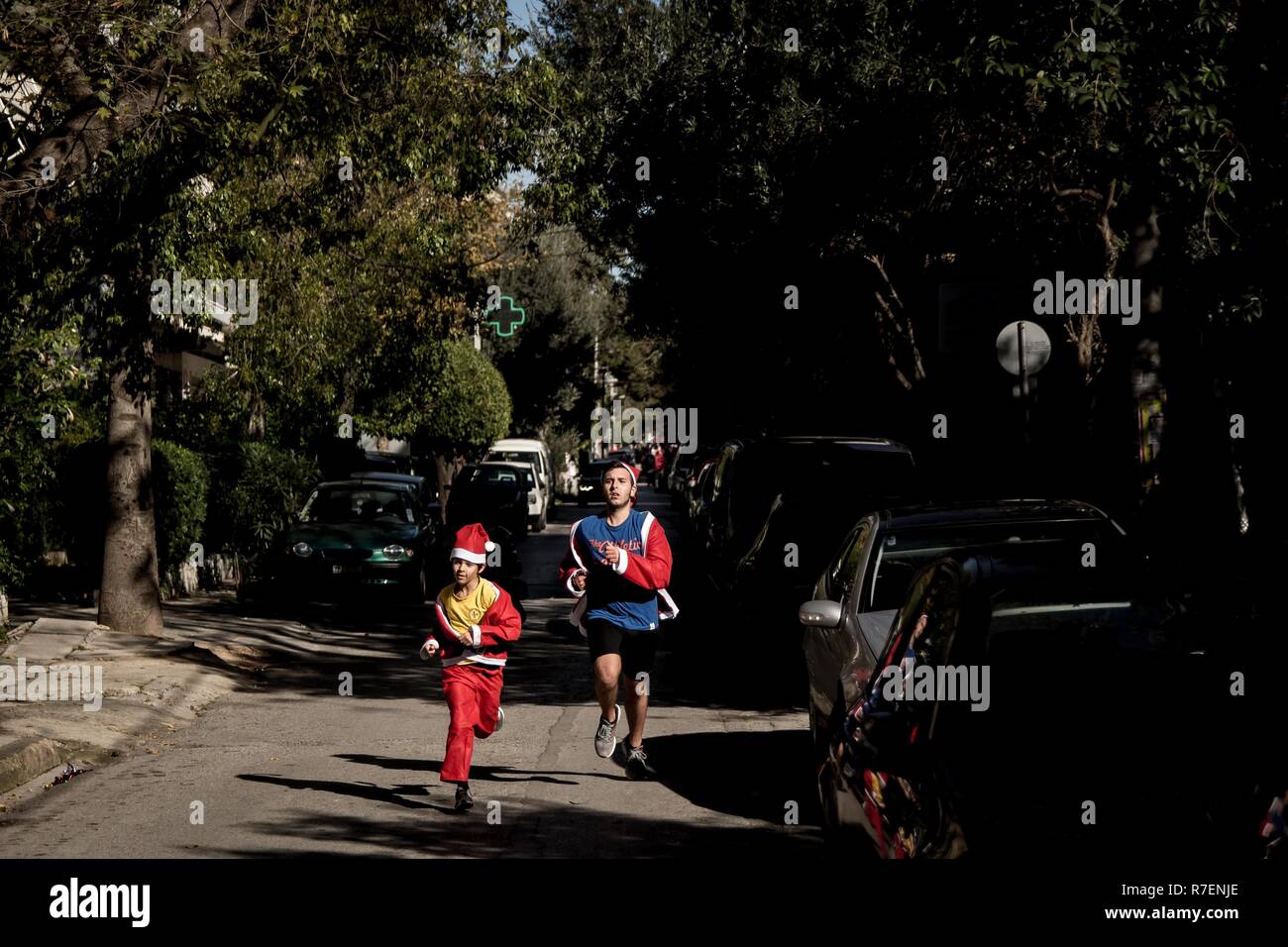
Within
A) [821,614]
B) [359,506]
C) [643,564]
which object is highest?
[359,506]

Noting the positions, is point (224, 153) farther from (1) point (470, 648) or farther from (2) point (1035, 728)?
(2) point (1035, 728)

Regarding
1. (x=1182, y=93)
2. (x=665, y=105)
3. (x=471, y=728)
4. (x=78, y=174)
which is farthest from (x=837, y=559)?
(x=665, y=105)

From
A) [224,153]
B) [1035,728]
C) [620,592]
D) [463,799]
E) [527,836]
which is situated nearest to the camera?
[1035,728]

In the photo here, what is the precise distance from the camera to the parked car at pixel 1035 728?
169 inches

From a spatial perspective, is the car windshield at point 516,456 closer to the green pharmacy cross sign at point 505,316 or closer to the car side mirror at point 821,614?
the green pharmacy cross sign at point 505,316

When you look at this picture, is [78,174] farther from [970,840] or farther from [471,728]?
[970,840]

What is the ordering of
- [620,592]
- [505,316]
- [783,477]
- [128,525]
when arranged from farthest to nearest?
1. [505,316]
2. [783,477]
3. [128,525]
4. [620,592]

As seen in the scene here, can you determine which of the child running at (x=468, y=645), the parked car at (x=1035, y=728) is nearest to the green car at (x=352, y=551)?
the child running at (x=468, y=645)

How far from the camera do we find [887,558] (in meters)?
9.37

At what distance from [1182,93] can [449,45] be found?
8.91 m

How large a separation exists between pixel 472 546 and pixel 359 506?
47.8 ft

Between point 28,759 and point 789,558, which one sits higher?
point 789,558

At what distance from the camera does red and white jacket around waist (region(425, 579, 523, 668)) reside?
28.2 feet

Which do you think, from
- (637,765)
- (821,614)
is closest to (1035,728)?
(821,614)
